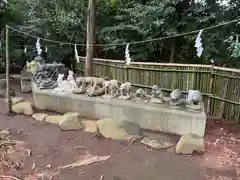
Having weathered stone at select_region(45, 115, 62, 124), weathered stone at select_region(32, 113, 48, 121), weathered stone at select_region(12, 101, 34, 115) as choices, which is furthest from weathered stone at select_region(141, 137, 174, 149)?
weathered stone at select_region(12, 101, 34, 115)

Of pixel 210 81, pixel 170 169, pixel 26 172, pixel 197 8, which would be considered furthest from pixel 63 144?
pixel 197 8

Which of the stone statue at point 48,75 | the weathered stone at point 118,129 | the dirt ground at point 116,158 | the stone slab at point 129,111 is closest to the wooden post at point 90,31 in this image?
the stone statue at point 48,75

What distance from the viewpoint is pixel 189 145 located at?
408cm

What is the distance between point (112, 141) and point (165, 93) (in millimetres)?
2484

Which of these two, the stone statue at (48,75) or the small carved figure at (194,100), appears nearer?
the small carved figure at (194,100)

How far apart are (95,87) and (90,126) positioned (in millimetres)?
1035

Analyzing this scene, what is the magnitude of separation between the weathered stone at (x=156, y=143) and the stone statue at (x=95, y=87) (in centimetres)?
164

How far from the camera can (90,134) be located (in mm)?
4762

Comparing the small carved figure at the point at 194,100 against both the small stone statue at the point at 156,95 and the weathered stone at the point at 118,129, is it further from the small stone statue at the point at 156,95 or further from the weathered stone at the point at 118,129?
the weathered stone at the point at 118,129

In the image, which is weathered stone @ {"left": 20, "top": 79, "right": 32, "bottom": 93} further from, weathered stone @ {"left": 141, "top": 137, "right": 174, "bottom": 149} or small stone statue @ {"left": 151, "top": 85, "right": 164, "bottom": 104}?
weathered stone @ {"left": 141, "top": 137, "right": 174, "bottom": 149}

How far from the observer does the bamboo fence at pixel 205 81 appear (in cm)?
538

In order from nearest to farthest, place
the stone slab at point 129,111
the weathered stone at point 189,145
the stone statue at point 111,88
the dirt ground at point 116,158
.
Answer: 1. the dirt ground at point 116,158
2. the weathered stone at point 189,145
3. the stone slab at point 129,111
4. the stone statue at point 111,88

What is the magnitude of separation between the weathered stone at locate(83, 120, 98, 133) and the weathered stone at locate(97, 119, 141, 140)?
0.14 meters

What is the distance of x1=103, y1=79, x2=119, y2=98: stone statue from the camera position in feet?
17.9
